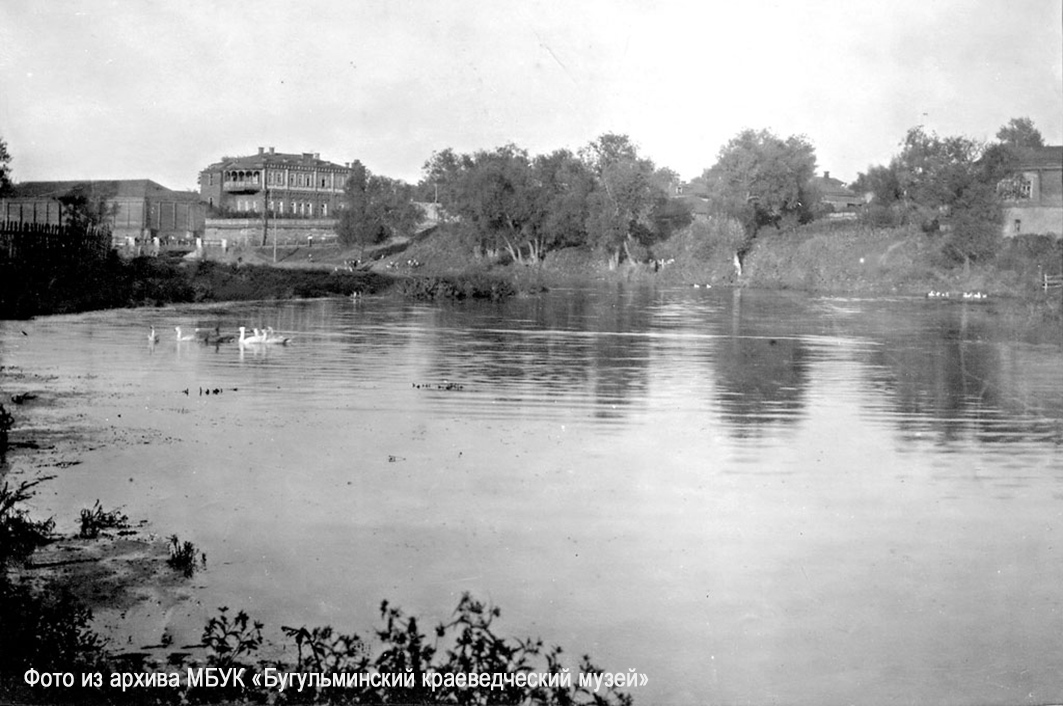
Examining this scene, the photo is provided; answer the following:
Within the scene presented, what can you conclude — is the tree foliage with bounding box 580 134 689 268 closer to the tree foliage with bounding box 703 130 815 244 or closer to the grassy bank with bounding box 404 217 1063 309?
the grassy bank with bounding box 404 217 1063 309

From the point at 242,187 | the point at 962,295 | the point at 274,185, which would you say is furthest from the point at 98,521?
the point at 274,185

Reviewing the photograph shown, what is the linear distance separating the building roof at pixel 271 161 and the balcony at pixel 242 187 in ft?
4.11

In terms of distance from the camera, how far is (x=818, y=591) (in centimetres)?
789

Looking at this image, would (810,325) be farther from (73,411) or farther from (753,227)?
(753,227)

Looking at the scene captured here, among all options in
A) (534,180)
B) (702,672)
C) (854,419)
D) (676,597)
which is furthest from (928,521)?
(534,180)

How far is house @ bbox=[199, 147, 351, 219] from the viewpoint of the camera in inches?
2547

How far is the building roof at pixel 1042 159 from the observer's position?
73.6m

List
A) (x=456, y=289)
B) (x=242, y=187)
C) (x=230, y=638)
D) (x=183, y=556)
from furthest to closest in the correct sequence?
(x=242, y=187)
(x=456, y=289)
(x=183, y=556)
(x=230, y=638)

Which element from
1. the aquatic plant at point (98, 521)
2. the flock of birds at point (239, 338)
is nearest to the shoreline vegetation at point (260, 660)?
the aquatic plant at point (98, 521)

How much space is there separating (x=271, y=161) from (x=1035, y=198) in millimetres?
50756

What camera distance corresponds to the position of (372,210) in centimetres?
8531

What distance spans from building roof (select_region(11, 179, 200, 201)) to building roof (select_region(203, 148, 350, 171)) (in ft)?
17.3

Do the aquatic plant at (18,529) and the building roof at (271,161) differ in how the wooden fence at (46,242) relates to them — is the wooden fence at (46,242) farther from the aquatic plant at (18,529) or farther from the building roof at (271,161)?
the aquatic plant at (18,529)

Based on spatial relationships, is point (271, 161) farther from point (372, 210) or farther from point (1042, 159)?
point (1042, 159)
